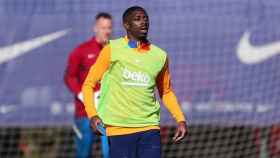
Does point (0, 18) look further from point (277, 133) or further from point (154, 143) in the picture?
point (154, 143)

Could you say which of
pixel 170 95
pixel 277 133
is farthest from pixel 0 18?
pixel 170 95

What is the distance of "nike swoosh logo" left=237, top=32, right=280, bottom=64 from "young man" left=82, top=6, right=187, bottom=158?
4.67 metres

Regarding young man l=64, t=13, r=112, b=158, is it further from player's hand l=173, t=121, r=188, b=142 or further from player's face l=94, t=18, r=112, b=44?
player's hand l=173, t=121, r=188, b=142

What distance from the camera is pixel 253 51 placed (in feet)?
35.3

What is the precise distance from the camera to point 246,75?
10.9m

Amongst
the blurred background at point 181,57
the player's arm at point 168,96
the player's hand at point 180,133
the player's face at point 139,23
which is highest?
the player's face at point 139,23

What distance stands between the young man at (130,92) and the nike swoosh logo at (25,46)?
4.39 m

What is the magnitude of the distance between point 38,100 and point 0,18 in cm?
107

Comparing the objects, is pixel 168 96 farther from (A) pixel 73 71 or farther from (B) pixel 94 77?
(A) pixel 73 71

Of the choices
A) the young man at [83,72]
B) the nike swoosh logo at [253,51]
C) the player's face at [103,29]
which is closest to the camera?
the player's face at [103,29]

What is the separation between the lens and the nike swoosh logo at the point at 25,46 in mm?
10477

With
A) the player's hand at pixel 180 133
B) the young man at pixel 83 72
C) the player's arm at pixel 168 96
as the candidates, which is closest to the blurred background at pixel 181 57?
the young man at pixel 83 72

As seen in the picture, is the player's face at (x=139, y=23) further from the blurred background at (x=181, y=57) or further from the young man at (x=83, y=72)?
the blurred background at (x=181, y=57)

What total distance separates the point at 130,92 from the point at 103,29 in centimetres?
289
